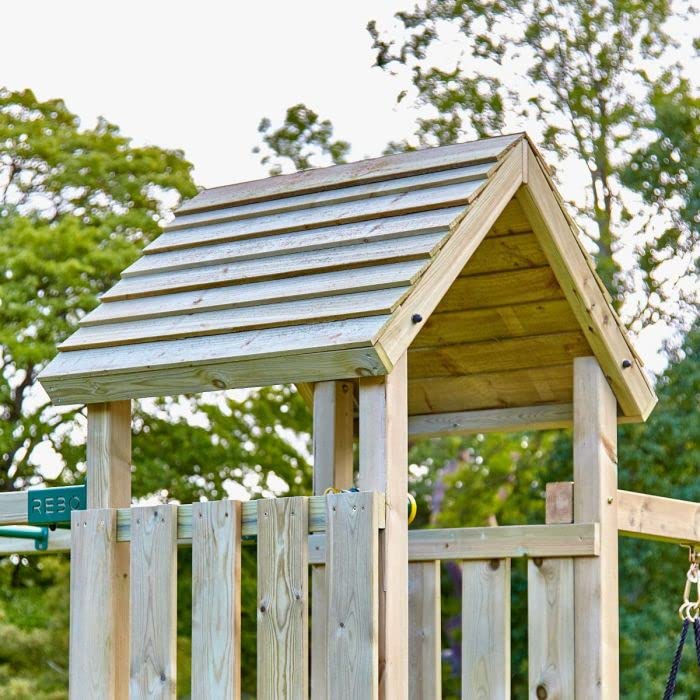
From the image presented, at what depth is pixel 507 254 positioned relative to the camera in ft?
13.6

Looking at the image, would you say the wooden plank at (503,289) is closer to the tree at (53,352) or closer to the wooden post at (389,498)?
the wooden post at (389,498)

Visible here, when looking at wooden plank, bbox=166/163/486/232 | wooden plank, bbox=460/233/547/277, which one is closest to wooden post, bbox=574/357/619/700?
wooden plank, bbox=460/233/547/277

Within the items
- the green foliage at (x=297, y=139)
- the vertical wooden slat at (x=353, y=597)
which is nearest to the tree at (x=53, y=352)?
the green foliage at (x=297, y=139)

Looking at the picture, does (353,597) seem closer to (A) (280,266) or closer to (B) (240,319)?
(B) (240,319)

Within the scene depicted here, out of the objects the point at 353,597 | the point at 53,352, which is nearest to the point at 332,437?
the point at 353,597

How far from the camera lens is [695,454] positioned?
1160 centimetres

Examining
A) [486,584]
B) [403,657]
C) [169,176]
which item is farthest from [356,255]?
[169,176]

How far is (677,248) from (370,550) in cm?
1030

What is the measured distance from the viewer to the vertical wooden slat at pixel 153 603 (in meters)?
3.21

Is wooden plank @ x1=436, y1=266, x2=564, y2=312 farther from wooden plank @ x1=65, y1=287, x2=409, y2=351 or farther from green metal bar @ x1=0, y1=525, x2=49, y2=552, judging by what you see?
green metal bar @ x1=0, y1=525, x2=49, y2=552

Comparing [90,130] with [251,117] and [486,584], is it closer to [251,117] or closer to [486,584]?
[251,117]

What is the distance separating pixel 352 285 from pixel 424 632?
172 centimetres

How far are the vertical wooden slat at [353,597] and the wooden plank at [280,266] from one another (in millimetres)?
689

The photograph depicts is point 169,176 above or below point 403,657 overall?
above
